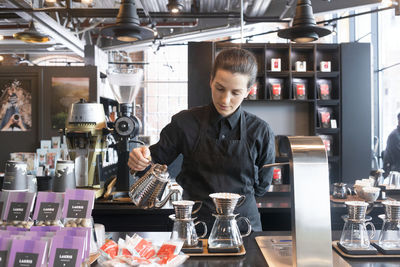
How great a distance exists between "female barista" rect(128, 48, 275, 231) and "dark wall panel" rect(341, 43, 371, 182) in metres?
4.12

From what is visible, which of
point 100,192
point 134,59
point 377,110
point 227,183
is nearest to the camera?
point 227,183

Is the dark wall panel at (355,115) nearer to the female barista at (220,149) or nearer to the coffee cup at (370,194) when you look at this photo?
→ the coffee cup at (370,194)

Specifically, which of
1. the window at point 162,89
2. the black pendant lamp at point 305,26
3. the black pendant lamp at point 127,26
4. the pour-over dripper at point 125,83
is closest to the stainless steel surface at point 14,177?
the pour-over dripper at point 125,83

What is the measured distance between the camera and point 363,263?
1237 mm

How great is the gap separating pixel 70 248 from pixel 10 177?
2.60 feet

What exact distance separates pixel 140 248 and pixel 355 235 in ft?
2.36

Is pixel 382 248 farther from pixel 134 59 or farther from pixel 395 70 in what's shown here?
pixel 134 59

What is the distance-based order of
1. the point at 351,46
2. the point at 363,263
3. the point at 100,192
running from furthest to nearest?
the point at 351,46 → the point at 100,192 → the point at 363,263

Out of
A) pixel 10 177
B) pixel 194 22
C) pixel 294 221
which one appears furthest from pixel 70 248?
pixel 194 22

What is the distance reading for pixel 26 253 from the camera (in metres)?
0.92

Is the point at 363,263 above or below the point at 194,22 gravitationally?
below

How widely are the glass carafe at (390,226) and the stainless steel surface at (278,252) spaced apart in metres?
0.17

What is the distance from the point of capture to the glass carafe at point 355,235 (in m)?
1.29

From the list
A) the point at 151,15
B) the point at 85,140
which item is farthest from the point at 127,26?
the point at 151,15
